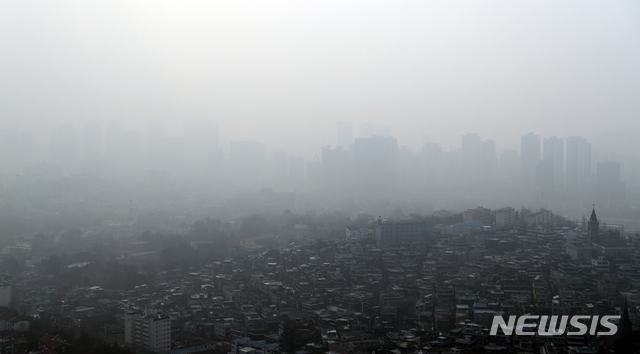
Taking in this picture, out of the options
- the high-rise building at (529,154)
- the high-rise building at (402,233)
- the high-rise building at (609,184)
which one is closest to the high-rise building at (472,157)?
the high-rise building at (529,154)

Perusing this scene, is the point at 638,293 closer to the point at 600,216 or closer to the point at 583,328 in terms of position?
the point at 583,328

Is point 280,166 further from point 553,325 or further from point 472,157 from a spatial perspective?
point 553,325

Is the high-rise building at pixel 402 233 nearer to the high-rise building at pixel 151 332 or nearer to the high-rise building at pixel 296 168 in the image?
the high-rise building at pixel 151 332

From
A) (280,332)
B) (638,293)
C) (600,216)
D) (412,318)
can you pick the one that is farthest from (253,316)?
(600,216)

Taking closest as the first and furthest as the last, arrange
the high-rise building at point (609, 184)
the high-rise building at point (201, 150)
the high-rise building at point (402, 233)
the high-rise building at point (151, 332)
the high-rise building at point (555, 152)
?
the high-rise building at point (151, 332) → the high-rise building at point (402, 233) → the high-rise building at point (609, 184) → the high-rise building at point (555, 152) → the high-rise building at point (201, 150)

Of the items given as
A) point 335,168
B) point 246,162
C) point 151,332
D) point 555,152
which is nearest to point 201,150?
point 246,162
